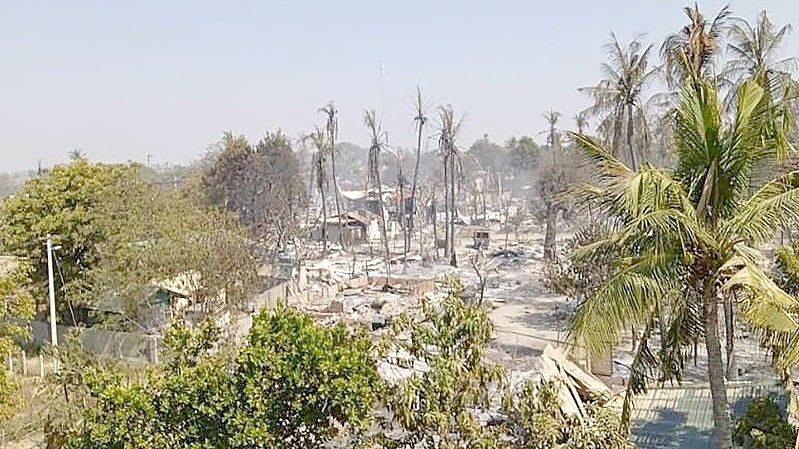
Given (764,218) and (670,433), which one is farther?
(670,433)

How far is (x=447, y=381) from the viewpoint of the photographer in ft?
18.5

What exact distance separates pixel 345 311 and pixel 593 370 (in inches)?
411

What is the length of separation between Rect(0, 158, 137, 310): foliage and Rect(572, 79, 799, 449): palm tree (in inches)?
531

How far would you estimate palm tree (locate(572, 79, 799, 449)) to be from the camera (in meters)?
5.38

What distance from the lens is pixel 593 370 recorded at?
12.8 metres

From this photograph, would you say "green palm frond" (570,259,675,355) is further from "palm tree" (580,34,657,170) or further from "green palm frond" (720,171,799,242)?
"palm tree" (580,34,657,170)

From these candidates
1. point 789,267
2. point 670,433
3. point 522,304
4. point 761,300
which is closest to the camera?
point 761,300

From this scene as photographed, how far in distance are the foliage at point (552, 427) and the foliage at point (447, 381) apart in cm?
26

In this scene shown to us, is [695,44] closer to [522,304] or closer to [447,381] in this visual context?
[447,381]

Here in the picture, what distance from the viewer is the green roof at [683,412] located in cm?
833

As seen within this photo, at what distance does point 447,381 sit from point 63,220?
13.4m

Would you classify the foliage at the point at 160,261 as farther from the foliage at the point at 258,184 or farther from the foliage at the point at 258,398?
the foliage at the point at 258,184

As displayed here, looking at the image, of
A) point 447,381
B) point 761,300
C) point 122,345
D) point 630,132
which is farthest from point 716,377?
point 630,132

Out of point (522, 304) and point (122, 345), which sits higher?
point (122, 345)
